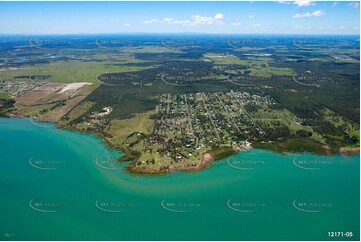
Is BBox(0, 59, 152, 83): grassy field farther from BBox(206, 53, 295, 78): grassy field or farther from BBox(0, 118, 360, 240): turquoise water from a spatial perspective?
BBox(0, 118, 360, 240): turquoise water

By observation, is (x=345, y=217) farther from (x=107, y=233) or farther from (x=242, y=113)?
(x=242, y=113)

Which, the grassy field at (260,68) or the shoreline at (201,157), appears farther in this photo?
the grassy field at (260,68)

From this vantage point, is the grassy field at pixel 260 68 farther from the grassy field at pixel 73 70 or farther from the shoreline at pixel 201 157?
the shoreline at pixel 201 157

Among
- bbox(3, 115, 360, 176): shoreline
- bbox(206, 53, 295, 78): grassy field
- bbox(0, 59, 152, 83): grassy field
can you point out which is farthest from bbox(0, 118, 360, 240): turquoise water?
bbox(206, 53, 295, 78): grassy field

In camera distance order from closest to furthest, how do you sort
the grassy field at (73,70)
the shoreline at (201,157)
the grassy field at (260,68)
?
the shoreline at (201,157)
the grassy field at (73,70)
the grassy field at (260,68)

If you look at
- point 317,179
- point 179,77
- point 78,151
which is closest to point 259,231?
point 317,179

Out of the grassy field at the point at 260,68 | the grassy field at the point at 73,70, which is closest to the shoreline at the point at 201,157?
the grassy field at the point at 73,70

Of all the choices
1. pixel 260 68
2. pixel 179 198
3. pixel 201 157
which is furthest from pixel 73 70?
pixel 179 198

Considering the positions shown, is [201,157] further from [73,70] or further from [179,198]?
[73,70]

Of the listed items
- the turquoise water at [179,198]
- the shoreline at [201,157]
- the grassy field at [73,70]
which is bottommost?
the turquoise water at [179,198]
